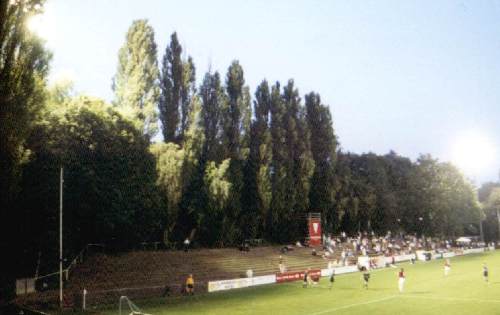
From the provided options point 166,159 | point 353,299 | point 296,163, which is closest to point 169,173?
point 166,159

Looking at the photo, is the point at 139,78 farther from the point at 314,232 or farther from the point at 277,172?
the point at 314,232

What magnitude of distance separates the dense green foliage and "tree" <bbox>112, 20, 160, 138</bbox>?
0.11m

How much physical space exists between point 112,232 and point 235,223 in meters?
20.0

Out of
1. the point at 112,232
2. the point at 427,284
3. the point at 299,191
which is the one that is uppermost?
the point at 299,191

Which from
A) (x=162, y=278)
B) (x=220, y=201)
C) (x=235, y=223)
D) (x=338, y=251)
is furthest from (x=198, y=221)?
(x=338, y=251)

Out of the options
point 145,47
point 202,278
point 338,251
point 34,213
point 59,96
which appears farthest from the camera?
point 338,251

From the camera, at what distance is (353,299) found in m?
32.6

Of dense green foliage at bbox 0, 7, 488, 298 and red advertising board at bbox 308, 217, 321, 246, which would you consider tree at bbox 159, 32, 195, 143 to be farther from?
red advertising board at bbox 308, 217, 321, 246

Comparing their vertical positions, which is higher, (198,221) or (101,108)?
(101,108)

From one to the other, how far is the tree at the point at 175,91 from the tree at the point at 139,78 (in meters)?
3.05

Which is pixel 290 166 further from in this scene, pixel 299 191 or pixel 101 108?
pixel 101 108

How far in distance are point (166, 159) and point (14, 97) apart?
25643 mm

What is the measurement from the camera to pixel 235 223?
5853cm

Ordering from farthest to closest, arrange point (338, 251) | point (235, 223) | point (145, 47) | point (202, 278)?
point (338, 251) → point (235, 223) → point (145, 47) → point (202, 278)
